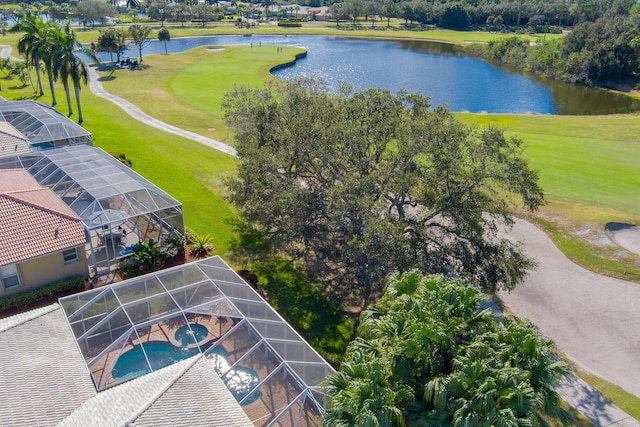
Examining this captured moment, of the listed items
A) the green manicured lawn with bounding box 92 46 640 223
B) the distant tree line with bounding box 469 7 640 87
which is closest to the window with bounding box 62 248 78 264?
the green manicured lawn with bounding box 92 46 640 223

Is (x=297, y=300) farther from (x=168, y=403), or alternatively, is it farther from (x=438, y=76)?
(x=438, y=76)

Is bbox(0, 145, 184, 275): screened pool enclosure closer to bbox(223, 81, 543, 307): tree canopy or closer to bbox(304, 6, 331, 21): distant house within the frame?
bbox(223, 81, 543, 307): tree canopy

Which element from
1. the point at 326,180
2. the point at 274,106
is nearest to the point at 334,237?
the point at 326,180

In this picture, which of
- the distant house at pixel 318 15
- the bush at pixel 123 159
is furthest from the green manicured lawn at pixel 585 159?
the distant house at pixel 318 15

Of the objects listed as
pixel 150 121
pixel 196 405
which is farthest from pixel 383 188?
pixel 150 121

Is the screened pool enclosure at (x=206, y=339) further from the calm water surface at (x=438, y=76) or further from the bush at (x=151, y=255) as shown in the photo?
the calm water surface at (x=438, y=76)

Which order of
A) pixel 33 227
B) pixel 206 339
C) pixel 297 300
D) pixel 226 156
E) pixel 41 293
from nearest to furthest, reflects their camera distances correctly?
pixel 206 339, pixel 41 293, pixel 33 227, pixel 297 300, pixel 226 156
